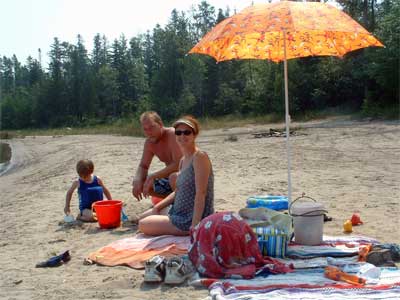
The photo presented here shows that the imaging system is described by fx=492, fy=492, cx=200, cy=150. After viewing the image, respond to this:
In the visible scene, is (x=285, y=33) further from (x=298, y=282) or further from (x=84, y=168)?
(x=84, y=168)

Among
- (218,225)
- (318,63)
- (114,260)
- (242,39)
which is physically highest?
(318,63)

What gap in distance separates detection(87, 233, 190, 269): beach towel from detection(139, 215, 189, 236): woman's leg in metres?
0.05

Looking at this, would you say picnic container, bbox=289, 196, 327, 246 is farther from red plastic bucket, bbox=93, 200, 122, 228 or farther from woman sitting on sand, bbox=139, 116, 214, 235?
red plastic bucket, bbox=93, 200, 122, 228

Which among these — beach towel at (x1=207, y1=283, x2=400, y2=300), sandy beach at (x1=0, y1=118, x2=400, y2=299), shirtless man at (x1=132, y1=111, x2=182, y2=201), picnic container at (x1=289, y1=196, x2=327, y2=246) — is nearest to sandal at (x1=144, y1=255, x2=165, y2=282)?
sandy beach at (x1=0, y1=118, x2=400, y2=299)

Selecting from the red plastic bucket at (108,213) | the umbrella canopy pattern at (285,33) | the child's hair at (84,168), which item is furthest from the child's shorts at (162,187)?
the umbrella canopy pattern at (285,33)

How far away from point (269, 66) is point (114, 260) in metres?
35.8

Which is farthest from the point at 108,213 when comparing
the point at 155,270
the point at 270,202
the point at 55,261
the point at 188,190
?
the point at 155,270

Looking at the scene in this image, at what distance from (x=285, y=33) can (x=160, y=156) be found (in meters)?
2.10

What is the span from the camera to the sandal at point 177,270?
367cm

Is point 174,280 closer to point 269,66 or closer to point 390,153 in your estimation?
point 390,153

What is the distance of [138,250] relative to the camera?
4.60 m

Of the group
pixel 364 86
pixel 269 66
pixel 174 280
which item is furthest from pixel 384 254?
pixel 269 66

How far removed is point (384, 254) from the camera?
12.9 feet

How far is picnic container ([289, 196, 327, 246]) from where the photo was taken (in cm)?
442
